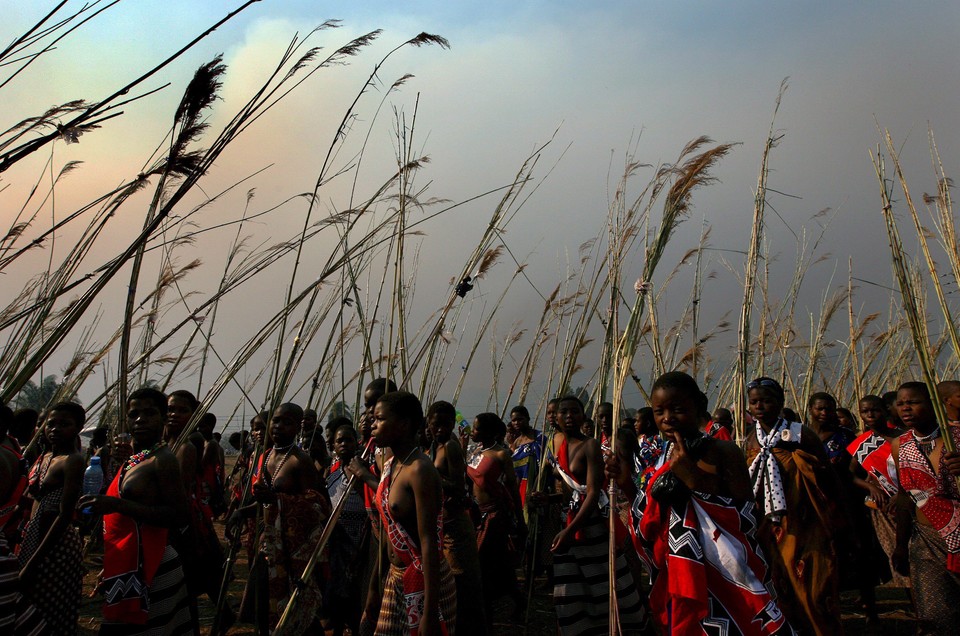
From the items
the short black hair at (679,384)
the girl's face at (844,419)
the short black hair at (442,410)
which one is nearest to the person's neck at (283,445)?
the short black hair at (442,410)

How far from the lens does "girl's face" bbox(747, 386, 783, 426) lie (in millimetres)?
5422

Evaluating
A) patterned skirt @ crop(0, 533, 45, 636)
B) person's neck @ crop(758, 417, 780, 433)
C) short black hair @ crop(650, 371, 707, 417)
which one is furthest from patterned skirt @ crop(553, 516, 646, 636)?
patterned skirt @ crop(0, 533, 45, 636)

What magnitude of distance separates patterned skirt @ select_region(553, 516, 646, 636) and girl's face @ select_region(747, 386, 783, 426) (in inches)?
52.9

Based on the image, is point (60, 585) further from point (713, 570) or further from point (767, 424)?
point (767, 424)

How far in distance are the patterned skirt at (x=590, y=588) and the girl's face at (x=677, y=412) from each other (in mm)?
2117

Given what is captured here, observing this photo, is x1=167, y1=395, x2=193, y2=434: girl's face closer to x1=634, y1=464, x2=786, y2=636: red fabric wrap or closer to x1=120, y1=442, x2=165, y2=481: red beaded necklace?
x1=120, y1=442, x2=165, y2=481: red beaded necklace

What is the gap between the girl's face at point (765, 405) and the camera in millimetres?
5422

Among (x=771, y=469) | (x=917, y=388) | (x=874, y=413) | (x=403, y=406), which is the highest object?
(x=874, y=413)

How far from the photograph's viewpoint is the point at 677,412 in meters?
3.53

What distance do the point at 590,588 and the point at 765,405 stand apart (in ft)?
5.85

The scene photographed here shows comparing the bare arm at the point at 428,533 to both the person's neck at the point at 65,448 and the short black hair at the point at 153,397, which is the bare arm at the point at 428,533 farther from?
the person's neck at the point at 65,448

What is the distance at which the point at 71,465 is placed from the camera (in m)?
4.50

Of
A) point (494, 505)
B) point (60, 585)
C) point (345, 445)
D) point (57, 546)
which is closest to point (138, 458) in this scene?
point (57, 546)

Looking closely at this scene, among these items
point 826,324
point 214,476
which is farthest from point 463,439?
point 826,324
